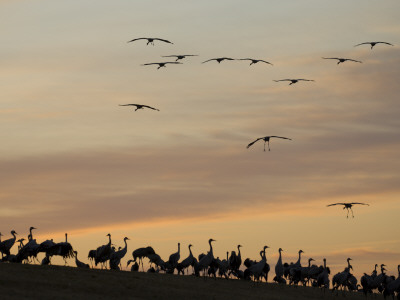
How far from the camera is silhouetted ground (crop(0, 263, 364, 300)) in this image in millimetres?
60625

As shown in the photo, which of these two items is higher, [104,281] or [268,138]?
[268,138]

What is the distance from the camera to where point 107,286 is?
64.4 metres

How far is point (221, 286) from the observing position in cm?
7331

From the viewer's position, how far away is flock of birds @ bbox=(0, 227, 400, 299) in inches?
2884

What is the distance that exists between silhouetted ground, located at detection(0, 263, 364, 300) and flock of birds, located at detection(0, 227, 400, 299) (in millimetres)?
3308

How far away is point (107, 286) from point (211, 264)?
15469 millimetres

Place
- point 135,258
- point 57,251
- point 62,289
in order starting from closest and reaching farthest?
point 62,289 < point 57,251 < point 135,258

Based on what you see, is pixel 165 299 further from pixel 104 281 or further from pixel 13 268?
pixel 13 268

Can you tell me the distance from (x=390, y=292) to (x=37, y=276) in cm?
3430

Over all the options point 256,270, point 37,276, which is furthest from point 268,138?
point 37,276

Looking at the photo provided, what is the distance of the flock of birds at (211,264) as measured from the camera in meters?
73.3

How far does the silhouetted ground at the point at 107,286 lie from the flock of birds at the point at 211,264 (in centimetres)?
331

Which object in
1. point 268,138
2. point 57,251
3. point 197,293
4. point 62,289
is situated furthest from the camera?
point 268,138

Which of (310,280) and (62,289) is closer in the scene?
(62,289)
